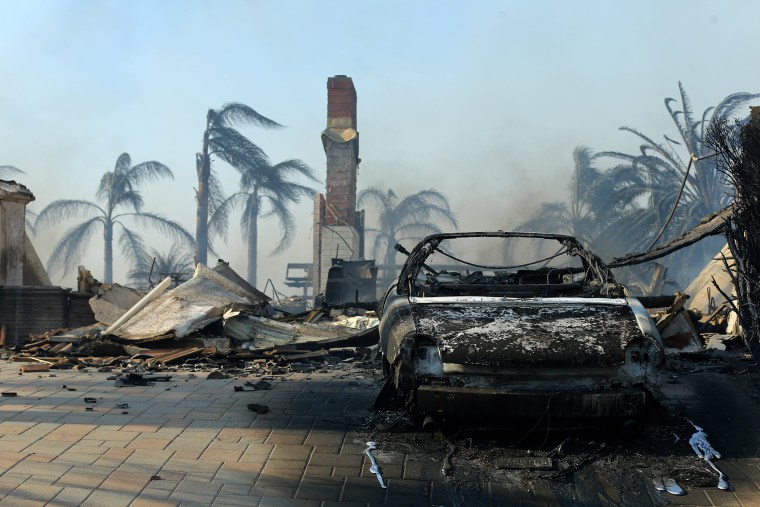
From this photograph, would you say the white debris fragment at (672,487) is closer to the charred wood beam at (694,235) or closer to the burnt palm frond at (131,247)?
the charred wood beam at (694,235)

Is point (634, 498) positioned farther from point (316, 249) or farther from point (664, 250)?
point (316, 249)

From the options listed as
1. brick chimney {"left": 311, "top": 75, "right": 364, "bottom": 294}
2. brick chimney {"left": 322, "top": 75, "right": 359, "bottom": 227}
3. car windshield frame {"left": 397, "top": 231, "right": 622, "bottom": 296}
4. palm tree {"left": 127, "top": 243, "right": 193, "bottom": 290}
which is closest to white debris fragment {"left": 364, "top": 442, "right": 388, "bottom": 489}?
car windshield frame {"left": 397, "top": 231, "right": 622, "bottom": 296}

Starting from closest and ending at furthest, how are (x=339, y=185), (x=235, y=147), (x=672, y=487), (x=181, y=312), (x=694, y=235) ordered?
(x=672, y=487) → (x=694, y=235) → (x=181, y=312) → (x=339, y=185) → (x=235, y=147)

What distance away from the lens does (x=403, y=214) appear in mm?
48031

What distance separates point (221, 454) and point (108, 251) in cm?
4313

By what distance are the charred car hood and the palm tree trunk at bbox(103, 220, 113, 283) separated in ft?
134

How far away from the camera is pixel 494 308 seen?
17.3 ft

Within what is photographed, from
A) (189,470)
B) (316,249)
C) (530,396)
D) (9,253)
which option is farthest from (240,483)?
(316,249)

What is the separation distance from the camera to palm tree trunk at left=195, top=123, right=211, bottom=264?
39.0 m

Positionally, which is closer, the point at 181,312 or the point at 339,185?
the point at 181,312

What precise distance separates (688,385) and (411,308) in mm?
3669

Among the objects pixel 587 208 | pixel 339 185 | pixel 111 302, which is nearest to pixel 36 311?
pixel 111 302

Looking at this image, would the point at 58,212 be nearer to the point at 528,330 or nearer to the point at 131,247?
the point at 131,247

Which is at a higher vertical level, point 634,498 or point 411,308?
point 411,308
